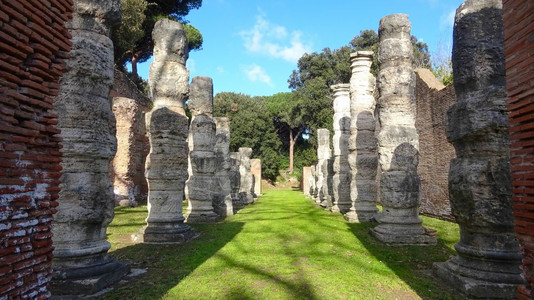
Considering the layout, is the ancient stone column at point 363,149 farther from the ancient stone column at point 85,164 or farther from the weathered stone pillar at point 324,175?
the ancient stone column at point 85,164

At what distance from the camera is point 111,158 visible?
14.6 feet

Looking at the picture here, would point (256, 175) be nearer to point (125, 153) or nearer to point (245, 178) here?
point (245, 178)

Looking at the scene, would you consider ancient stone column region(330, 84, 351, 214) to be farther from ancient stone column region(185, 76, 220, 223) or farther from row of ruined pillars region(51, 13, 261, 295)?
ancient stone column region(185, 76, 220, 223)

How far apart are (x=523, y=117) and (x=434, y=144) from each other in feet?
29.8

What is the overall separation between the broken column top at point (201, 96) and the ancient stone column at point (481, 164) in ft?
22.4

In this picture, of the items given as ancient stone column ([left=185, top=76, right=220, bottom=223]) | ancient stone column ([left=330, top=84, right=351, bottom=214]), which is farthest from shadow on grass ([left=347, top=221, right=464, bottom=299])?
ancient stone column ([left=185, top=76, right=220, bottom=223])

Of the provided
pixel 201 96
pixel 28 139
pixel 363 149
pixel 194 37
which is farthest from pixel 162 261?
pixel 194 37

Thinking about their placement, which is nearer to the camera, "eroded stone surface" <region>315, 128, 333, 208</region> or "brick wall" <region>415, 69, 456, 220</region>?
"brick wall" <region>415, 69, 456, 220</region>

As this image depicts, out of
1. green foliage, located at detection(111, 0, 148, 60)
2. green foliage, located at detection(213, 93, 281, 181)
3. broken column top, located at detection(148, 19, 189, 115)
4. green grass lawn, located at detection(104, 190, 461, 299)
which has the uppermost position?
green foliage, located at detection(111, 0, 148, 60)

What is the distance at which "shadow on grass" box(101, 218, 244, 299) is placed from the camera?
3943mm

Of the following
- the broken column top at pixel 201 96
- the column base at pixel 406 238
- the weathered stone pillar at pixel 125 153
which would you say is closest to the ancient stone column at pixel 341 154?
the column base at pixel 406 238

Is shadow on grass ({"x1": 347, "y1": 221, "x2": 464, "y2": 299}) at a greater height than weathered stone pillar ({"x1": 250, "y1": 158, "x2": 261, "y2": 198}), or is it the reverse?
weathered stone pillar ({"x1": 250, "y1": 158, "x2": 261, "y2": 198})

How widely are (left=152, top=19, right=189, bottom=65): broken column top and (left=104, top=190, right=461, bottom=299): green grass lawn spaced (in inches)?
151

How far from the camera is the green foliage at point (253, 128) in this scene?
3812 centimetres
